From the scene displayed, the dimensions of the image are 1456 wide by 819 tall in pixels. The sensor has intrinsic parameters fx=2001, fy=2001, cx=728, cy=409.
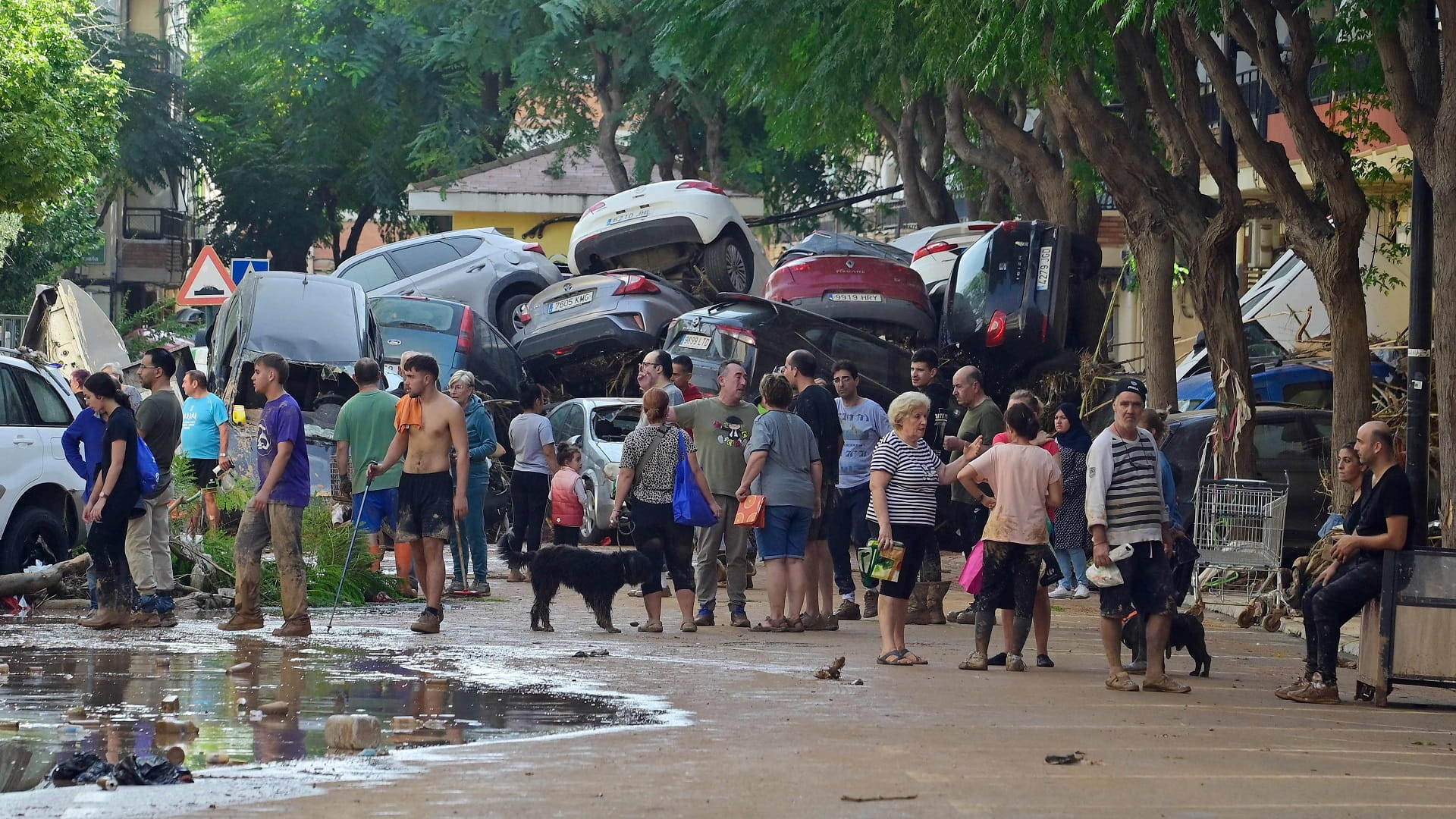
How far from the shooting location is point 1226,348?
16500mm

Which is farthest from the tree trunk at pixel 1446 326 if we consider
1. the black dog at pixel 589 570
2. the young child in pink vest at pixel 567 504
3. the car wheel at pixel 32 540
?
the car wheel at pixel 32 540

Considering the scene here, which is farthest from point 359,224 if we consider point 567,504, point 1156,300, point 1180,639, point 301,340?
point 1180,639

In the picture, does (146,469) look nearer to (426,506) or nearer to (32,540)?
(426,506)

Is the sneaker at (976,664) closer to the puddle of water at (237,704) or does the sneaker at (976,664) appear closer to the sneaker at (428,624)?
the puddle of water at (237,704)

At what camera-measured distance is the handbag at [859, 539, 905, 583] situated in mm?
10812

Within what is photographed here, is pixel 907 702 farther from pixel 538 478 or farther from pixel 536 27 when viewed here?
pixel 536 27

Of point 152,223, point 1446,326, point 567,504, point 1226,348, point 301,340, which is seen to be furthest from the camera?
point 152,223

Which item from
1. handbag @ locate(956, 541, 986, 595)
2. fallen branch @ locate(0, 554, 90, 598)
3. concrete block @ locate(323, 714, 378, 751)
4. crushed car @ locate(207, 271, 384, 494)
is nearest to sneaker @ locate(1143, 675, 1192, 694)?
handbag @ locate(956, 541, 986, 595)

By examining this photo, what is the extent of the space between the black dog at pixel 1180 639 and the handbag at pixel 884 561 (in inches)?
48.8

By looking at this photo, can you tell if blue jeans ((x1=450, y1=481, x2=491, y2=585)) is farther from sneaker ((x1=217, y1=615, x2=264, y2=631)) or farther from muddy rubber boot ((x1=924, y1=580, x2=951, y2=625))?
muddy rubber boot ((x1=924, y1=580, x2=951, y2=625))

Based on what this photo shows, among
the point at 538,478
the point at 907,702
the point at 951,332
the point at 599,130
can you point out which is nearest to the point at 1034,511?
the point at 907,702

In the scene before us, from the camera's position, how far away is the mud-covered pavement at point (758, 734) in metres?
6.55

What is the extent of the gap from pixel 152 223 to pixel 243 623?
47581 mm

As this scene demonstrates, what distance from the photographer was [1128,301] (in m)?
39.0
